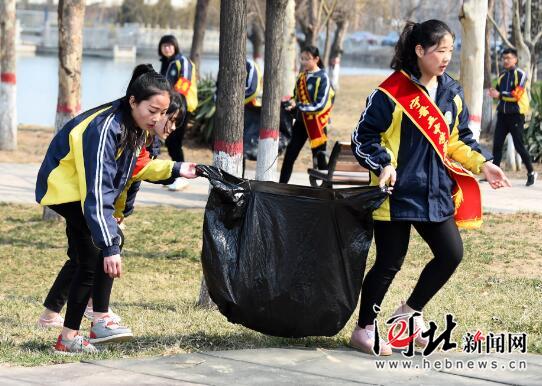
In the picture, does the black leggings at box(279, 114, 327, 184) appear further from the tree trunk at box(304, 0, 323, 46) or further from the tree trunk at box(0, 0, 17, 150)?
the tree trunk at box(304, 0, 323, 46)

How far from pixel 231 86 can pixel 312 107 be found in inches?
216

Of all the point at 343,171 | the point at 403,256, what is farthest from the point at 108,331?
the point at 343,171

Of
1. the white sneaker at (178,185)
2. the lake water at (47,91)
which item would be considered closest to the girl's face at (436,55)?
the white sneaker at (178,185)

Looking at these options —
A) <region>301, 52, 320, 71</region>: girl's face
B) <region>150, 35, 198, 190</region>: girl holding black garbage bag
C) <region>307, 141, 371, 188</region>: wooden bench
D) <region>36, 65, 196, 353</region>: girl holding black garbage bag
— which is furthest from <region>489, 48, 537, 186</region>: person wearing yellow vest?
<region>36, 65, 196, 353</region>: girl holding black garbage bag

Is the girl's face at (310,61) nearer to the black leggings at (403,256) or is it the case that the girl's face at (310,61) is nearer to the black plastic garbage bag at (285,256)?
the black plastic garbage bag at (285,256)

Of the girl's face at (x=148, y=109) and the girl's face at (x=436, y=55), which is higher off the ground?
the girl's face at (x=436, y=55)

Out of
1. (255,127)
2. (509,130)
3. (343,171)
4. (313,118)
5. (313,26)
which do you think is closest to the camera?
(343,171)

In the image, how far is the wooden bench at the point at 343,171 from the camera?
37.1ft

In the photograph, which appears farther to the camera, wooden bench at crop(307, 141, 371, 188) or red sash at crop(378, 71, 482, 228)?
wooden bench at crop(307, 141, 371, 188)

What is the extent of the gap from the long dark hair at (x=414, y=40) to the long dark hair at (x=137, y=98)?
119 cm

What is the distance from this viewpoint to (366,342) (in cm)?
566

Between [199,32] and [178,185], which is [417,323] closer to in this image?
[178,185]

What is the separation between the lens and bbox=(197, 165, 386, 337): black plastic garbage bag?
5.70 metres

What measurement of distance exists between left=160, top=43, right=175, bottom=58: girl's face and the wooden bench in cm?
218
